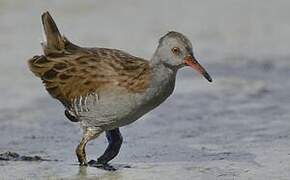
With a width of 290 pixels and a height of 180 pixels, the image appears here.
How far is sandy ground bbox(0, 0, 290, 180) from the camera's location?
31.6ft

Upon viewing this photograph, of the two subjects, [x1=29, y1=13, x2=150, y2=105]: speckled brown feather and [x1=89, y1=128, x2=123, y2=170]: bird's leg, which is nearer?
[x1=29, y1=13, x2=150, y2=105]: speckled brown feather

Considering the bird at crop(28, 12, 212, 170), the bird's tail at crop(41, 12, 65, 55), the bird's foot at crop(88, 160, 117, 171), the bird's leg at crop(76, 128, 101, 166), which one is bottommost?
the bird's foot at crop(88, 160, 117, 171)

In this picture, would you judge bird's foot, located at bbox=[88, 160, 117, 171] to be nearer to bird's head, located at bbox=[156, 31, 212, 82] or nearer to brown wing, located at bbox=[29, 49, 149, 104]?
brown wing, located at bbox=[29, 49, 149, 104]

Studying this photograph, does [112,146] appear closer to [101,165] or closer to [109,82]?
[101,165]

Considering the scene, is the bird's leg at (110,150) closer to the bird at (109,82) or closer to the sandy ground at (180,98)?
the bird at (109,82)

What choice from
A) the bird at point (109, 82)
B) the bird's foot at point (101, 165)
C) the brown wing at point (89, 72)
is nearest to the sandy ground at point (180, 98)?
the bird's foot at point (101, 165)

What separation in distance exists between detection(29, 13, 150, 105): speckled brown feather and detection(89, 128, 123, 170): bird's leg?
54 centimetres

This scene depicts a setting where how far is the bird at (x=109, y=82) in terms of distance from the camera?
9.48 m

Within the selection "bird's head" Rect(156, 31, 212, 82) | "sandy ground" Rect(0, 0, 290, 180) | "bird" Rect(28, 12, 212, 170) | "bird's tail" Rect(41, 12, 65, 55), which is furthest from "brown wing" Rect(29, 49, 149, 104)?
"sandy ground" Rect(0, 0, 290, 180)

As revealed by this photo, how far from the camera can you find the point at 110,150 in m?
9.92

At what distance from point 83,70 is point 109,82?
0.39 m

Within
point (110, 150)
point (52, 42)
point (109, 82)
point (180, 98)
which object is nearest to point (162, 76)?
point (109, 82)

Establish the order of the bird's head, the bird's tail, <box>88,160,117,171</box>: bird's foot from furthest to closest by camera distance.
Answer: the bird's tail < <box>88,160,117,171</box>: bird's foot < the bird's head

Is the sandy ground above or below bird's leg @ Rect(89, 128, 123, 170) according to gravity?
above
